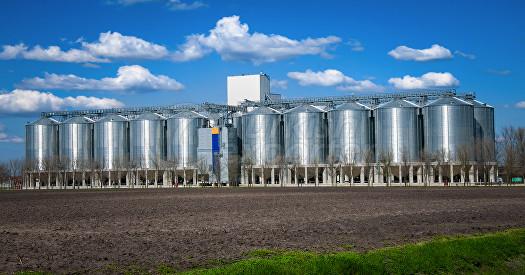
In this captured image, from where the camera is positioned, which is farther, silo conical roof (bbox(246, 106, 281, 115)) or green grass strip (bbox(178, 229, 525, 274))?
silo conical roof (bbox(246, 106, 281, 115))

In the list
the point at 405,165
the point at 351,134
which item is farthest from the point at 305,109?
the point at 405,165

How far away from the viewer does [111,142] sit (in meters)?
196

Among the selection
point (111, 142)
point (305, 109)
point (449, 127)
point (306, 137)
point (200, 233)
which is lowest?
point (200, 233)

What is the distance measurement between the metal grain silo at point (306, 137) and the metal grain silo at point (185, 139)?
87.6 ft

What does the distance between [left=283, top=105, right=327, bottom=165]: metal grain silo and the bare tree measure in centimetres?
1819

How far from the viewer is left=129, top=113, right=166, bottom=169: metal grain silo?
190000 millimetres

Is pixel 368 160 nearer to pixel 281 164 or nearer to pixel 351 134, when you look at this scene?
pixel 351 134

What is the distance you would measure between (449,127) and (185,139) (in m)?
72.9

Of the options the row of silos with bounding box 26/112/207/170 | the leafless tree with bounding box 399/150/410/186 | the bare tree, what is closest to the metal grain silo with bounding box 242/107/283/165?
the row of silos with bounding box 26/112/207/170

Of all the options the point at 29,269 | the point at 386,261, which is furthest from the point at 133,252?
the point at 386,261

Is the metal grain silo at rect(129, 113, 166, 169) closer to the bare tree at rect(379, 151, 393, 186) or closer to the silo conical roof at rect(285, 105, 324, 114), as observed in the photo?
the silo conical roof at rect(285, 105, 324, 114)

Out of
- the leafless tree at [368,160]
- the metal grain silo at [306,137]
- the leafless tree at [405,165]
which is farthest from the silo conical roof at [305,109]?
the leafless tree at [405,165]

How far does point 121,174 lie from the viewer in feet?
627

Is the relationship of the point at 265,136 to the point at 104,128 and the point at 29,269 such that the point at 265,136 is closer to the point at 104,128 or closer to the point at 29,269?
the point at 104,128
